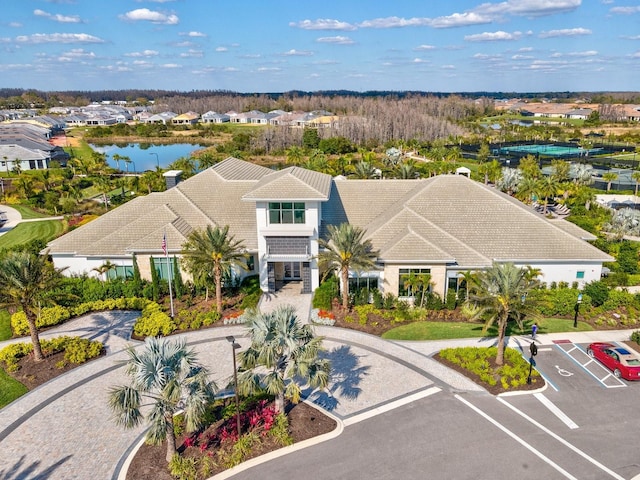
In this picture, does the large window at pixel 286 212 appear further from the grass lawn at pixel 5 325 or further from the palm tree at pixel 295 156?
the palm tree at pixel 295 156

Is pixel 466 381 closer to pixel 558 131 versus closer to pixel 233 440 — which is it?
pixel 233 440

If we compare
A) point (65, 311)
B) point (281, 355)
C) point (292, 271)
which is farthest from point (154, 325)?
point (281, 355)

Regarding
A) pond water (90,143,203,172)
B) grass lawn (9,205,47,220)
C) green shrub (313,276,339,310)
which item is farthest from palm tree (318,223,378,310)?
pond water (90,143,203,172)

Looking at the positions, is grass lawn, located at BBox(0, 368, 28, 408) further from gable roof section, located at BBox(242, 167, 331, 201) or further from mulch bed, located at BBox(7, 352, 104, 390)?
gable roof section, located at BBox(242, 167, 331, 201)

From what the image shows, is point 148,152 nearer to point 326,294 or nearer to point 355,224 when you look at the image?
point 355,224

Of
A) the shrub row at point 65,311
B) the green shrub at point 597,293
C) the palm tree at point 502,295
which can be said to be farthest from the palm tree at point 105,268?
the green shrub at point 597,293
